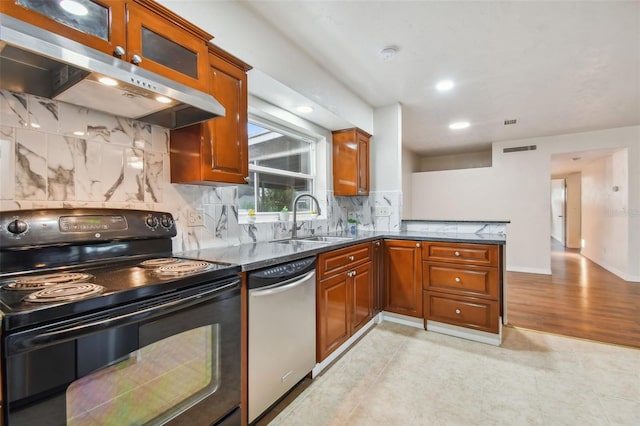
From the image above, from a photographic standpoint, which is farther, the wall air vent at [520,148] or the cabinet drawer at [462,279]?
the wall air vent at [520,148]

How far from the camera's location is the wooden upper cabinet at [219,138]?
1638mm

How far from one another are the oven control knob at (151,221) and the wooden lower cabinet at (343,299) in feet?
3.32

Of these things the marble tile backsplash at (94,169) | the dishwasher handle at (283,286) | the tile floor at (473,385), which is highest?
the marble tile backsplash at (94,169)

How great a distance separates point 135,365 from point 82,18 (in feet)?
4.21

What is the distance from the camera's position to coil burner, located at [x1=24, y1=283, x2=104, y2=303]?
831 mm

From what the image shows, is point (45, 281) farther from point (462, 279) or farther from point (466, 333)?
point (466, 333)

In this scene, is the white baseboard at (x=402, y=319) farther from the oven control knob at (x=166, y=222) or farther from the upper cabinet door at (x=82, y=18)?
the upper cabinet door at (x=82, y=18)

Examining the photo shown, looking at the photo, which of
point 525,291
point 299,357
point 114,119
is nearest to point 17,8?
point 114,119

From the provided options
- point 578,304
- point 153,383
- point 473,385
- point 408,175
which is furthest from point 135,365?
point 408,175

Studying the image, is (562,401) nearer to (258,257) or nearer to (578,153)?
(258,257)

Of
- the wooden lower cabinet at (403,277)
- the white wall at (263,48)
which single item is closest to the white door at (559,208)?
the wooden lower cabinet at (403,277)

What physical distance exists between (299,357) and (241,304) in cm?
63

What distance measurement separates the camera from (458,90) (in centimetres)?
321

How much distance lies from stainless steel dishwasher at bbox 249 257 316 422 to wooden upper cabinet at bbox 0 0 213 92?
1.09 m
